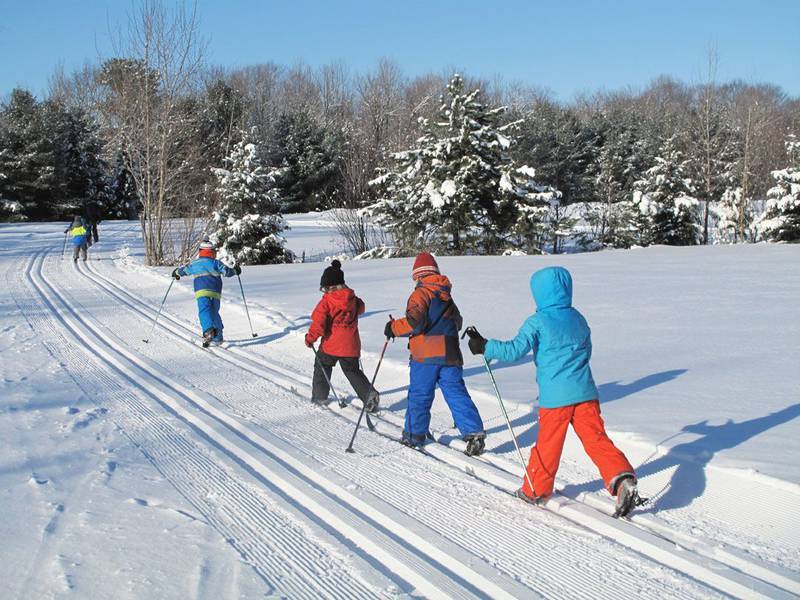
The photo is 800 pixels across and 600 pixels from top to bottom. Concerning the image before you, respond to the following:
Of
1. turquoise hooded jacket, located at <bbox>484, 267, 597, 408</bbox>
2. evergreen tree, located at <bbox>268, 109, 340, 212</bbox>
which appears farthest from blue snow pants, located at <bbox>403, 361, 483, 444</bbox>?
evergreen tree, located at <bbox>268, 109, 340, 212</bbox>

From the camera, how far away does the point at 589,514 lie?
13.2 feet

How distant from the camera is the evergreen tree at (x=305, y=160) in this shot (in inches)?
1885

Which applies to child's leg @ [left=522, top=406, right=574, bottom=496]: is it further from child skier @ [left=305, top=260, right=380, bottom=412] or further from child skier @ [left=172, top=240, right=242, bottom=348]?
child skier @ [left=172, top=240, right=242, bottom=348]

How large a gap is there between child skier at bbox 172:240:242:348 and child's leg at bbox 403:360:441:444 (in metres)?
4.84

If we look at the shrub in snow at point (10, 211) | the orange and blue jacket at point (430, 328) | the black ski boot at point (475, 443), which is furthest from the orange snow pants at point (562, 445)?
the shrub in snow at point (10, 211)

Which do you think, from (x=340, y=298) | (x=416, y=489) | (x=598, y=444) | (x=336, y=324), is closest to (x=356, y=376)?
(x=336, y=324)

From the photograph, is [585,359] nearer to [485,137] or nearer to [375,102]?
[485,137]

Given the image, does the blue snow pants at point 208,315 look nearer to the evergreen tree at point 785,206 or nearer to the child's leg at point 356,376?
the child's leg at point 356,376

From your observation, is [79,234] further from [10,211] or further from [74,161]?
[74,161]

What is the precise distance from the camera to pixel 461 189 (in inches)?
901

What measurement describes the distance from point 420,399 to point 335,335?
62.6 inches

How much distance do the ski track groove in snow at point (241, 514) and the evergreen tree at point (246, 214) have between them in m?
17.1

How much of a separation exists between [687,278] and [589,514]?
12471 millimetres

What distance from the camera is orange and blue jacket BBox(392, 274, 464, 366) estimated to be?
5184 mm
